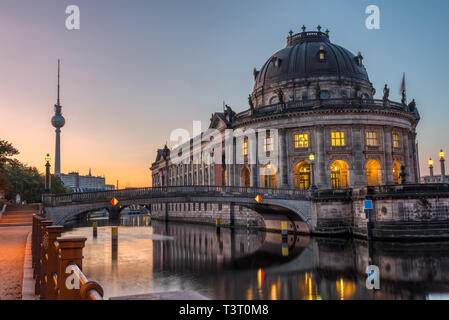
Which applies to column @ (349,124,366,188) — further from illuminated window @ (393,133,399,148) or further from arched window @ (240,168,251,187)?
arched window @ (240,168,251,187)

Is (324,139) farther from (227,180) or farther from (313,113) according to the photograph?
(227,180)

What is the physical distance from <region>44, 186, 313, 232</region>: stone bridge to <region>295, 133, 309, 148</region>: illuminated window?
9.33 meters

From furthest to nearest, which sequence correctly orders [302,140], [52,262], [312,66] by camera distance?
1. [312,66]
2. [302,140]
3. [52,262]

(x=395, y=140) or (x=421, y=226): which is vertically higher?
(x=395, y=140)

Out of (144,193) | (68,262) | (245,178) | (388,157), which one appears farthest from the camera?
(245,178)

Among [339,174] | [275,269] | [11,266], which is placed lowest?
[275,269]

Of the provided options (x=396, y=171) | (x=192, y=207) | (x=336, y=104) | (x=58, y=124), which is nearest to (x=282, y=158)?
(x=336, y=104)

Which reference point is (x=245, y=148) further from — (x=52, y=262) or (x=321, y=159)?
(x=52, y=262)

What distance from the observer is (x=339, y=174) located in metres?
51.8

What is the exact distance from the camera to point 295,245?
3647cm

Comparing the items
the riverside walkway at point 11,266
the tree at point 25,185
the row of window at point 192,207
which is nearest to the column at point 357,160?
the row of window at point 192,207

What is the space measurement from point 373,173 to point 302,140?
31.5 feet

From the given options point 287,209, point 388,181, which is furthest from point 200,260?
point 388,181

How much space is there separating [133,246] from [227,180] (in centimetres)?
2460
